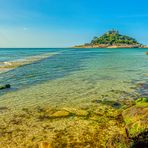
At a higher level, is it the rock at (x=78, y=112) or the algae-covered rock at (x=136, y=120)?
the algae-covered rock at (x=136, y=120)

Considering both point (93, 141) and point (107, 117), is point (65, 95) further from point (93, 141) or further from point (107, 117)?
point (93, 141)

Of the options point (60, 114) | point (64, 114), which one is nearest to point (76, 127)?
point (64, 114)

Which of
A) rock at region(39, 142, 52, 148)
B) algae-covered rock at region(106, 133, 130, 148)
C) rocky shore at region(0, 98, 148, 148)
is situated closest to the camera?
algae-covered rock at region(106, 133, 130, 148)

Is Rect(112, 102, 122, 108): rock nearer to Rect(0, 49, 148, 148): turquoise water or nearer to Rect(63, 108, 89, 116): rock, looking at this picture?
Rect(0, 49, 148, 148): turquoise water

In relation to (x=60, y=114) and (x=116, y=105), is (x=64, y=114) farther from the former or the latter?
(x=116, y=105)

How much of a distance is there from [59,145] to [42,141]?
0.89 metres

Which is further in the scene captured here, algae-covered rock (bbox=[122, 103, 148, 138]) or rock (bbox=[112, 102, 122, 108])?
rock (bbox=[112, 102, 122, 108])

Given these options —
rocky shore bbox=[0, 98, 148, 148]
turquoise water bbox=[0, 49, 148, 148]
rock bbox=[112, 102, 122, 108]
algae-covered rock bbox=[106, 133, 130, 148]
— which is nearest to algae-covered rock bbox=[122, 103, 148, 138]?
rocky shore bbox=[0, 98, 148, 148]

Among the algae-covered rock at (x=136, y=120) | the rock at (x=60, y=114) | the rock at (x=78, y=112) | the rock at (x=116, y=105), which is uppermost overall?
the algae-covered rock at (x=136, y=120)

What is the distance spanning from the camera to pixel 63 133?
10969 mm

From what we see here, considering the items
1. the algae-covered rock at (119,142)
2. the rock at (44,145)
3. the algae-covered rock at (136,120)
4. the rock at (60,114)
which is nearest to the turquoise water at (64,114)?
the rock at (60,114)

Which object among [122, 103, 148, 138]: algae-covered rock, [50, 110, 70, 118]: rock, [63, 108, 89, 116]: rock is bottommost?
[63, 108, 89, 116]: rock

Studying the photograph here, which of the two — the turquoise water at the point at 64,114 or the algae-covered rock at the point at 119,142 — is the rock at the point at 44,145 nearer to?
the turquoise water at the point at 64,114

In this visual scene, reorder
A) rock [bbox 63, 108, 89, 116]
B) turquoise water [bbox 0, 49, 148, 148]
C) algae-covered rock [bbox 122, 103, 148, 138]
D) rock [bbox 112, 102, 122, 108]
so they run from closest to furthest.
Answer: algae-covered rock [bbox 122, 103, 148, 138], turquoise water [bbox 0, 49, 148, 148], rock [bbox 63, 108, 89, 116], rock [bbox 112, 102, 122, 108]
